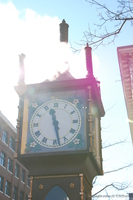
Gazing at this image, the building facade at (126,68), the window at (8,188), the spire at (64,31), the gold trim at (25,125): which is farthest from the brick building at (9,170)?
the gold trim at (25,125)

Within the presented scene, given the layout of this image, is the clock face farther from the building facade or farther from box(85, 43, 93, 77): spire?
the building facade

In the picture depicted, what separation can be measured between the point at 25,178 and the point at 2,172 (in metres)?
8.39

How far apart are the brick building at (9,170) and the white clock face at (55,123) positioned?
29465mm

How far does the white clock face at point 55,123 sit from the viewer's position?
10.5 meters

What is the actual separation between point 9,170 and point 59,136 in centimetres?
3293

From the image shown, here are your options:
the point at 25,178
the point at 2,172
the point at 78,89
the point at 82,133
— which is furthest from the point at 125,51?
the point at 25,178

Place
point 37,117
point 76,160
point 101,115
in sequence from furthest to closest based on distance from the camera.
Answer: point 101,115, point 37,117, point 76,160

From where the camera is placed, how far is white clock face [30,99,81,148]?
10.5 metres

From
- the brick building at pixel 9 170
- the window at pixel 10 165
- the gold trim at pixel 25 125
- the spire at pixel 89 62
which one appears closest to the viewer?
the gold trim at pixel 25 125

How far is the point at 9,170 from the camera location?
4216cm

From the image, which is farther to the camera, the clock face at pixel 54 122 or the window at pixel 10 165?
the window at pixel 10 165

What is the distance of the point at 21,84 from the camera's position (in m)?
11.4

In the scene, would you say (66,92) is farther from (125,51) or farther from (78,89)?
(125,51)

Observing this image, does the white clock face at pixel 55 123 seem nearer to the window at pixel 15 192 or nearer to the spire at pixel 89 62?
the spire at pixel 89 62
